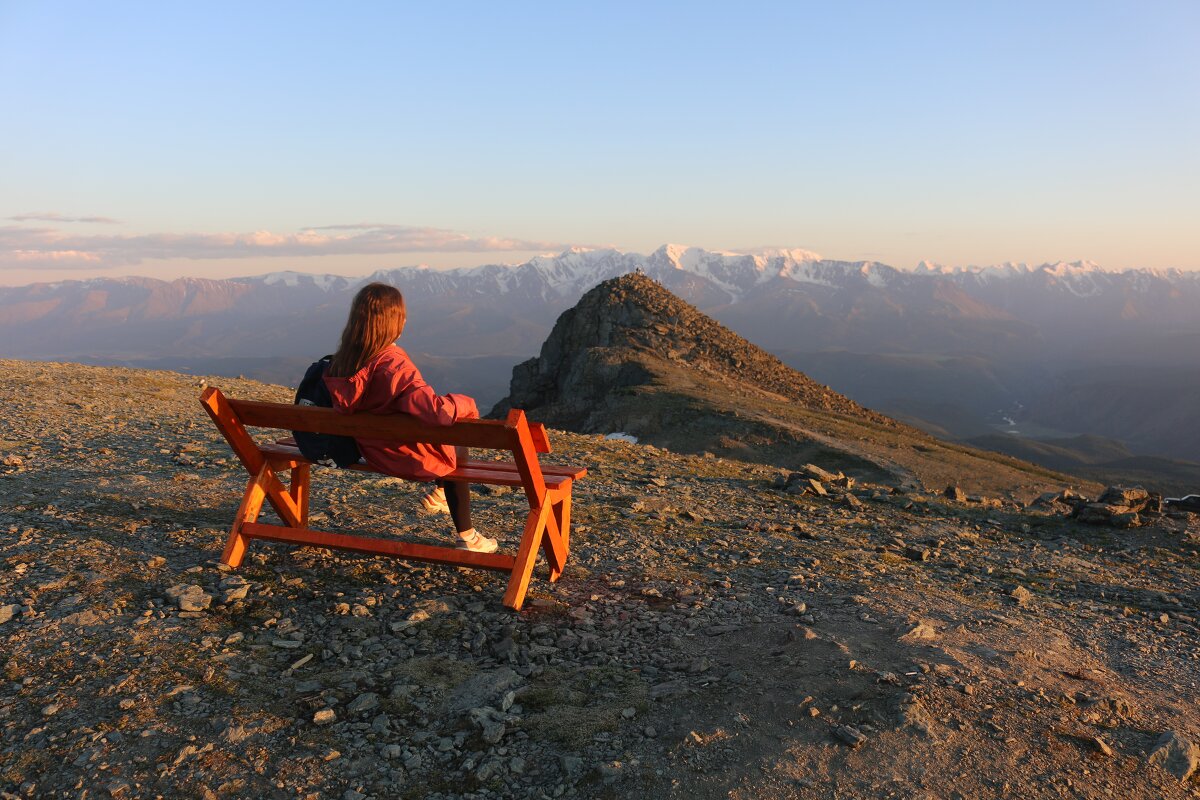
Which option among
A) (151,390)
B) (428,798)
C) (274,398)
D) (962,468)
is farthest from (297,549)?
(962,468)

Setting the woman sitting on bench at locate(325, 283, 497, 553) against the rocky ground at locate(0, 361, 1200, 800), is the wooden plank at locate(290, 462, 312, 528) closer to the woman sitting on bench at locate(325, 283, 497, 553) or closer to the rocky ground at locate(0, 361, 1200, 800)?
the rocky ground at locate(0, 361, 1200, 800)

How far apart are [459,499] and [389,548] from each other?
102 cm

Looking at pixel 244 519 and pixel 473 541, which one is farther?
pixel 473 541

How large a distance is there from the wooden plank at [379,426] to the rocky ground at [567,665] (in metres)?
1.48

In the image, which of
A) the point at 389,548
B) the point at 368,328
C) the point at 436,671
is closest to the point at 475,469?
the point at 389,548

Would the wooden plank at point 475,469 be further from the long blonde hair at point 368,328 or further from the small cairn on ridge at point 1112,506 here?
the small cairn on ridge at point 1112,506

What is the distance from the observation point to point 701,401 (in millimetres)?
41281

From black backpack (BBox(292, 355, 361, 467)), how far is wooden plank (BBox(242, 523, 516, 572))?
743 millimetres

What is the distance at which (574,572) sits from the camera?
27.9ft

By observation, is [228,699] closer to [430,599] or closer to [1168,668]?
[430,599]

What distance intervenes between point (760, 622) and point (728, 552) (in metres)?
2.81

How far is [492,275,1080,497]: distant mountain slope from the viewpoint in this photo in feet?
120

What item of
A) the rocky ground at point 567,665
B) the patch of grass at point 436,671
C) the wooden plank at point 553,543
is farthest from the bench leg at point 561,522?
the patch of grass at point 436,671

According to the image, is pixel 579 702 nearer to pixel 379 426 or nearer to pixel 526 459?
pixel 526 459
